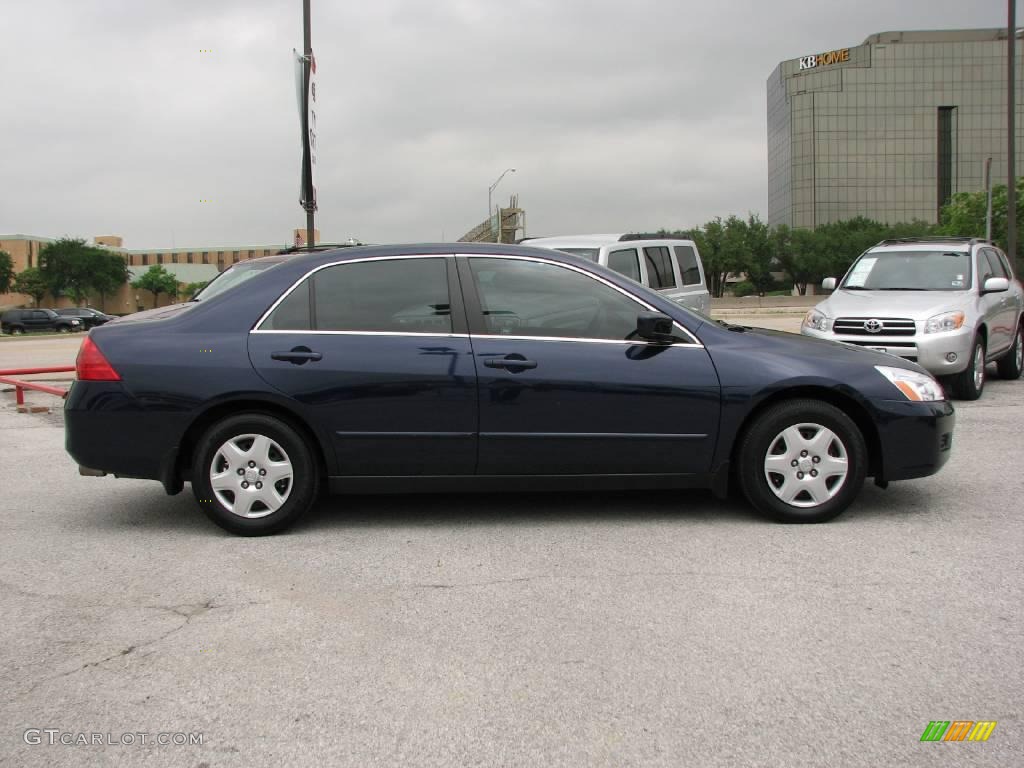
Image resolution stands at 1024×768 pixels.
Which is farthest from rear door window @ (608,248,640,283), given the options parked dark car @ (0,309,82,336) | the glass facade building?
the glass facade building

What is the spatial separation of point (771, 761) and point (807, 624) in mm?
1172

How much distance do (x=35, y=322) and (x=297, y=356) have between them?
2212 inches

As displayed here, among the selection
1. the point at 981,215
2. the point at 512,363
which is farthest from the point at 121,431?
the point at 981,215

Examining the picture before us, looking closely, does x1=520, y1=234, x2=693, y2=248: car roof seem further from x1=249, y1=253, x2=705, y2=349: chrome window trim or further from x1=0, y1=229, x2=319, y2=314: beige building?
x1=0, y1=229, x2=319, y2=314: beige building

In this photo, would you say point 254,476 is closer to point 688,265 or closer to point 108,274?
point 688,265

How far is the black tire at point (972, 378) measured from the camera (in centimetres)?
1057

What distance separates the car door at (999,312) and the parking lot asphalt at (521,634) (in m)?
6.06

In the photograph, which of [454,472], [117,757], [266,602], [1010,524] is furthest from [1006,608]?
[117,757]

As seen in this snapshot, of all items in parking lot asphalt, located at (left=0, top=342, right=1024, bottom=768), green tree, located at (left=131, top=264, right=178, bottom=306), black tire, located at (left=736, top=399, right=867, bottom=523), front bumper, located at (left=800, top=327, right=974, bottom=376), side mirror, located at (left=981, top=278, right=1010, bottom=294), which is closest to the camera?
parking lot asphalt, located at (left=0, top=342, right=1024, bottom=768)

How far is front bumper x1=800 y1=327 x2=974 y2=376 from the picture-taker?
10.2 metres

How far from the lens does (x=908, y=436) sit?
214 inches

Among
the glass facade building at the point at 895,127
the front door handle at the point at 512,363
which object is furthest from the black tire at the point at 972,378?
the glass facade building at the point at 895,127

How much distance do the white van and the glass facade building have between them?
11506cm

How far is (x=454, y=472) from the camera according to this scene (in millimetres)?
5355
